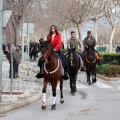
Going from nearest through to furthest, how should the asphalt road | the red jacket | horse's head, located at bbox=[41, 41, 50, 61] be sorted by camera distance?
the asphalt road < horse's head, located at bbox=[41, 41, 50, 61] < the red jacket

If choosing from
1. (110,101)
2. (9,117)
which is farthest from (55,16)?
(9,117)

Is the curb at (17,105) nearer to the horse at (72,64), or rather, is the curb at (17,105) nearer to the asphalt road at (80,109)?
the asphalt road at (80,109)

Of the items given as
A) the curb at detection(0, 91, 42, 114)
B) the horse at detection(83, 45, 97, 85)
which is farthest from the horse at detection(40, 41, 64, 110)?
the horse at detection(83, 45, 97, 85)

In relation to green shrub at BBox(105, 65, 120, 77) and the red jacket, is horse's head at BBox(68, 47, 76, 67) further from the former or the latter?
green shrub at BBox(105, 65, 120, 77)

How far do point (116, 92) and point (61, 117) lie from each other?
6.71 m

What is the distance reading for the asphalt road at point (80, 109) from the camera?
11.8 metres

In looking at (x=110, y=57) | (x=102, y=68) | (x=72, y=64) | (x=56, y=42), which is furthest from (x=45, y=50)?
(x=110, y=57)

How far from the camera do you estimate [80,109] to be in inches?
516

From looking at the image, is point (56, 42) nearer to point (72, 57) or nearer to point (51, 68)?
point (51, 68)

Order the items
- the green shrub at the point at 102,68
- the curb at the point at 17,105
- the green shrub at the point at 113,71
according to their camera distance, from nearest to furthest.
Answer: the curb at the point at 17,105, the green shrub at the point at 113,71, the green shrub at the point at 102,68

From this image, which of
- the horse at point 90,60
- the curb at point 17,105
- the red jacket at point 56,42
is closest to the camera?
the curb at point 17,105

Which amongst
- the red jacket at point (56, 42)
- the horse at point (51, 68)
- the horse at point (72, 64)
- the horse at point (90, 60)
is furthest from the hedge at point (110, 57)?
the horse at point (51, 68)

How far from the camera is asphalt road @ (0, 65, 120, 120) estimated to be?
11770 mm

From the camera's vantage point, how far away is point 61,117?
38.4 ft
